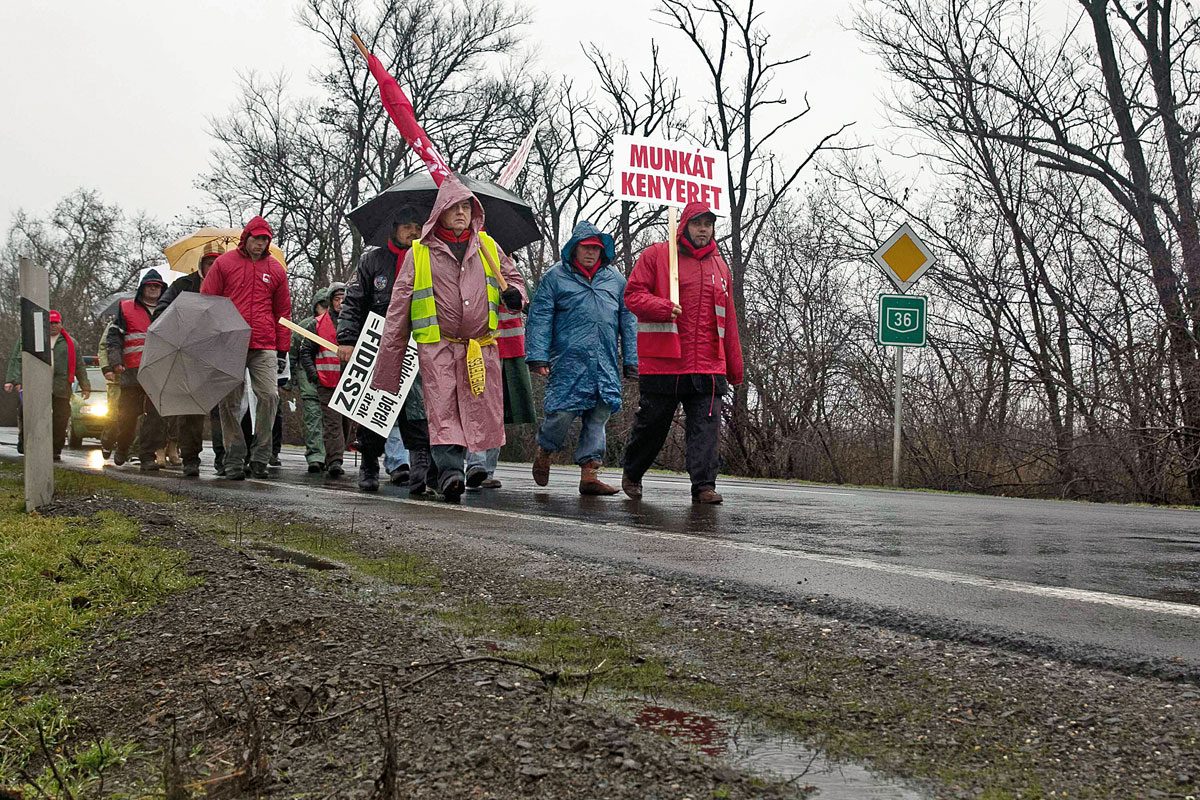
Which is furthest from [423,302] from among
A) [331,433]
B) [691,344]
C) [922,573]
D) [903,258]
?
[903,258]

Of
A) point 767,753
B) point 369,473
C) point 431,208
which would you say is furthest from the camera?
point 431,208

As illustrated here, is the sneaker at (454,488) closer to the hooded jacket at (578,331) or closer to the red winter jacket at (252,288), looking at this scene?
the hooded jacket at (578,331)

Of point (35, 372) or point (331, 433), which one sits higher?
point (35, 372)

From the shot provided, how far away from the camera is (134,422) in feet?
41.7

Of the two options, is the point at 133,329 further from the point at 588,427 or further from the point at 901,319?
the point at 901,319

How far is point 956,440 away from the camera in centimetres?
1516

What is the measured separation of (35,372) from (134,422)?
6.67m

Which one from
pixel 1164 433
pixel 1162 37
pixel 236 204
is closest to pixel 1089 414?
pixel 1164 433

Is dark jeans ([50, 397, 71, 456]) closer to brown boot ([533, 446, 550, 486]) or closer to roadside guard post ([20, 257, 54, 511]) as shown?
brown boot ([533, 446, 550, 486])

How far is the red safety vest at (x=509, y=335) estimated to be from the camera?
8.91m

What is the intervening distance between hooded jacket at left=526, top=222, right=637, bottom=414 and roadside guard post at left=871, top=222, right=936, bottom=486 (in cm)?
558

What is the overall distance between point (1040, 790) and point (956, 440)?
13811mm

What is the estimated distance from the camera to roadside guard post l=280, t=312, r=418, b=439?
865 cm

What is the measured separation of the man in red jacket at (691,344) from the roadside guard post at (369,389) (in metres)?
1.80
